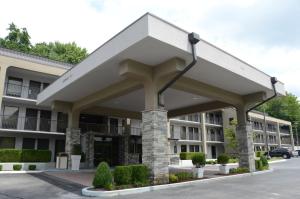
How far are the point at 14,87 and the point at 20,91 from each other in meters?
0.60

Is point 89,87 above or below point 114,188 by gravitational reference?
above

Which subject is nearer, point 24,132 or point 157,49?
point 157,49


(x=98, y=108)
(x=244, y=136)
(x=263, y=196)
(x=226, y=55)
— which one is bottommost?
(x=263, y=196)

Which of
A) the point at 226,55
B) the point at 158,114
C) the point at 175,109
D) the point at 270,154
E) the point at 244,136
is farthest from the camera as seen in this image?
the point at 270,154

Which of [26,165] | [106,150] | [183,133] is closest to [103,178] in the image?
[26,165]

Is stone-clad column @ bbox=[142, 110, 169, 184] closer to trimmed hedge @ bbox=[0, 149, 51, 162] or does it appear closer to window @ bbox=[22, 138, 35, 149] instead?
trimmed hedge @ bbox=[0, 149, 51, 162]

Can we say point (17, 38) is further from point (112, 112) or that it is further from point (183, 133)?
point (183, 133)

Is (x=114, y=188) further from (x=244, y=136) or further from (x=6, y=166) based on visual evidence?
(x=6, y=166)

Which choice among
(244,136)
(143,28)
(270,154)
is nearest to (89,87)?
(143,28)

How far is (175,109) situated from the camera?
24172 millimetres

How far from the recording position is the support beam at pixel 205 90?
14.3 meters

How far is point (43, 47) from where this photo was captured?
42000 mm

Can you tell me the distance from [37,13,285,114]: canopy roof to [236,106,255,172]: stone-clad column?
1.70 m

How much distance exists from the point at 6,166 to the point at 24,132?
3.89m
